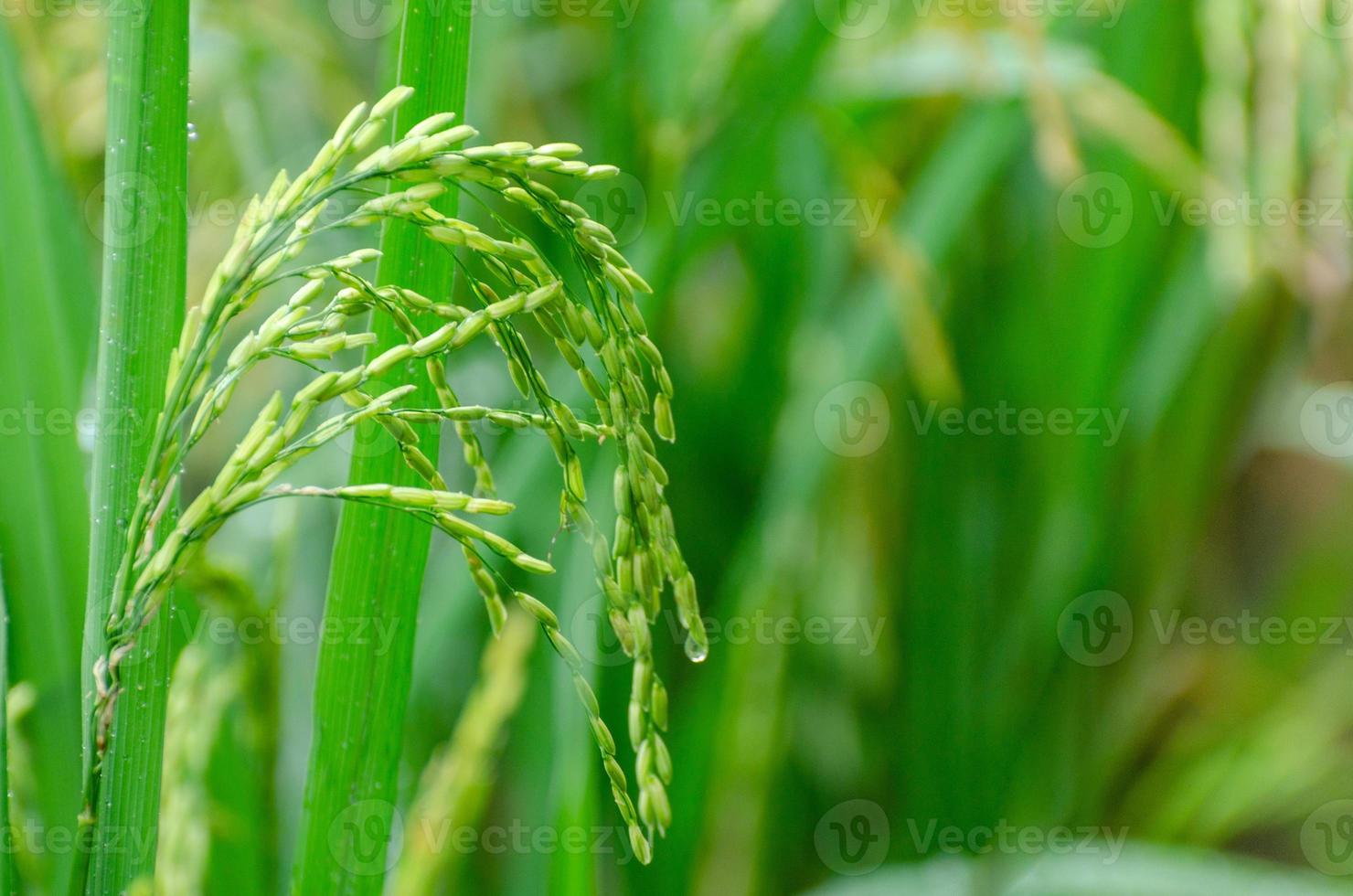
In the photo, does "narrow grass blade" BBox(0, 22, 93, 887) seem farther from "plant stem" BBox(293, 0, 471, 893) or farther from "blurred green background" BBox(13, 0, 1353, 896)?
"blurred green background" BBox(13, 0, 1353, 896)

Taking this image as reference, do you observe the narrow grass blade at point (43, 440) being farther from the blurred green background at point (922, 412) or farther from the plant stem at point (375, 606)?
the blurred green background at point (922, 412)

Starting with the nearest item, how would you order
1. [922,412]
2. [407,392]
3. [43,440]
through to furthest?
1. [407,392]
2. [43,440]
3. [922,412]

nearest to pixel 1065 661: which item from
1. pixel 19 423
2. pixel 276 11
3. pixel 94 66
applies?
pixel 19 423

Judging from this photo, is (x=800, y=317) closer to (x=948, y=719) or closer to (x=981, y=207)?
(x=981, y=207)

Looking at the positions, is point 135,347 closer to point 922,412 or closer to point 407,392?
point 407,392

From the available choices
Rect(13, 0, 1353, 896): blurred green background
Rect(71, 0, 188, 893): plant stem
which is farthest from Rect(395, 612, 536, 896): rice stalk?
Rect(71, 0, 188, 893): plant stem

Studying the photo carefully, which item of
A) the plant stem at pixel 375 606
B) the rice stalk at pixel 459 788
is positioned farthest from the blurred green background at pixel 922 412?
the plant stem at pixel 375 606

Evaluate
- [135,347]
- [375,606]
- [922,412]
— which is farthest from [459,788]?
[922,412]
